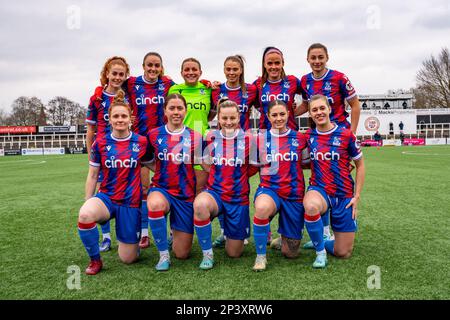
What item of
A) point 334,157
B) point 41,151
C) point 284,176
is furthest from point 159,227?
point 41,151

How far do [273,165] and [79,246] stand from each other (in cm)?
248

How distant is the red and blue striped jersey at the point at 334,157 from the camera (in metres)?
3.66

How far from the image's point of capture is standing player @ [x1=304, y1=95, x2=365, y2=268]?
3.64 metres

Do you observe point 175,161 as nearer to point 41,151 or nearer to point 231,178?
point 231,178

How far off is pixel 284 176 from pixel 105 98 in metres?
2.34

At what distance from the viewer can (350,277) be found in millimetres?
3047

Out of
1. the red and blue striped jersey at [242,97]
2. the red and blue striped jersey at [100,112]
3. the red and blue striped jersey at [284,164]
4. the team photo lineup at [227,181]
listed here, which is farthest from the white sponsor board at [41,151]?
the red and blue striped jersey at [284,164]

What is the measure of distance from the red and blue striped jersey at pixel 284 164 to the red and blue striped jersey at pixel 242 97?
66cm

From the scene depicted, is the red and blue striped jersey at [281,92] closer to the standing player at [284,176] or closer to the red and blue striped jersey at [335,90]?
the red and blue striped jersey at [335,90]

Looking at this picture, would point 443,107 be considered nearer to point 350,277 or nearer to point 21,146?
point 350,277

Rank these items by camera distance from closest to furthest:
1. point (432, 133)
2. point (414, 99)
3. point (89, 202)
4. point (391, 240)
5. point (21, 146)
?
1. point (89, 202)
2. point (391, 240)
3. point (432, 133)
4. point (21, 146)
5. point (414, 99)

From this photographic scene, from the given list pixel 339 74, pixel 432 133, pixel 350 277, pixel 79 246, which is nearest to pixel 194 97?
pixel 339 74

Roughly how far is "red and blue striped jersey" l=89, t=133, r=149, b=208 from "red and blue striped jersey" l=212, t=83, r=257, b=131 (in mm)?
1157

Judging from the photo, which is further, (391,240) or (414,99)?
(414,99)
